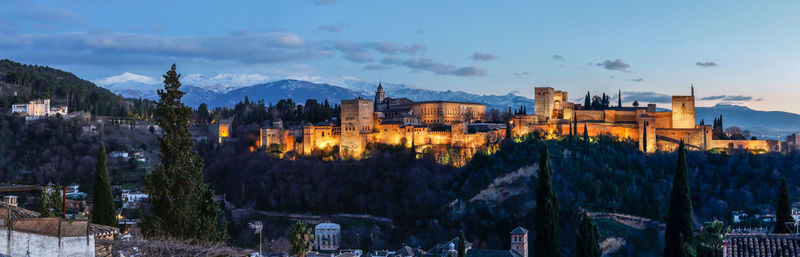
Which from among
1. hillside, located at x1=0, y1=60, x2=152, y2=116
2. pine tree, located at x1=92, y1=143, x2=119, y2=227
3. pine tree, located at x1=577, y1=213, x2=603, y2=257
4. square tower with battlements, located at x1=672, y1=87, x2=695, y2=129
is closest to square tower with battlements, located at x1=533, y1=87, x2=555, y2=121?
square tower with battlements, located at x1=672, y1=87, x2=695, y2=129

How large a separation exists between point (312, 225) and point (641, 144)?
26446 mm

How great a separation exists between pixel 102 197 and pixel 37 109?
6853cm

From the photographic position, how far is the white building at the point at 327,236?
50.5 metres

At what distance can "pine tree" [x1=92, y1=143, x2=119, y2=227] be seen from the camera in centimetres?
2056

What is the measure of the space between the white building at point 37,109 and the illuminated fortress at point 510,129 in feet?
102

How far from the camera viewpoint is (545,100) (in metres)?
63.9

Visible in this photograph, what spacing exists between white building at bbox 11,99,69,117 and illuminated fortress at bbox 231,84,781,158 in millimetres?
31051

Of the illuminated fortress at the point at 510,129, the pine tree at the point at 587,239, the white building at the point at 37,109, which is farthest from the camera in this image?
the white building at the point at 37,109

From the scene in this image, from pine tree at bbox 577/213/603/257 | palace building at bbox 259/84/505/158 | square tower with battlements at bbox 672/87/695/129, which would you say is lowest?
pine tree at bbox 577/213/603/257

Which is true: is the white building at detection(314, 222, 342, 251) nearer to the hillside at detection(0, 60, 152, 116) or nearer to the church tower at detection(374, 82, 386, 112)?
the church tower at detection(374, 82, 386, 112)

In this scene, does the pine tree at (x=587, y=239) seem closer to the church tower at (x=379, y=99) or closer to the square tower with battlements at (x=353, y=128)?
the square tower with battlements at (x=353, y=128)

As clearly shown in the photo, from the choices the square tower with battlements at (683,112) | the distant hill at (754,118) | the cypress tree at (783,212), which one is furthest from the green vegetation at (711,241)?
the distant hill at (754,118)

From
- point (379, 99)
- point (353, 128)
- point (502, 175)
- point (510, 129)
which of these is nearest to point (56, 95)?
point (379, 99)

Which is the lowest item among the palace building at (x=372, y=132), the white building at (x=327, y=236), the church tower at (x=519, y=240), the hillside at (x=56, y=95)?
the white building at (x=327, y=236)
